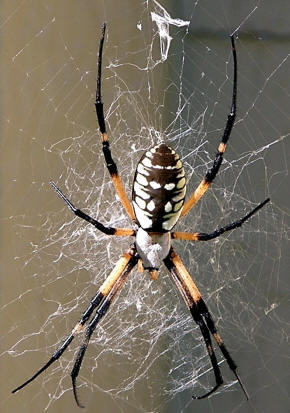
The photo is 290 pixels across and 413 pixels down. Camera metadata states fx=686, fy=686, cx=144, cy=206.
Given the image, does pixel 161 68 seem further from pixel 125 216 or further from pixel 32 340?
pixel 32 340

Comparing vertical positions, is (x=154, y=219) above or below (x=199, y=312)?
above

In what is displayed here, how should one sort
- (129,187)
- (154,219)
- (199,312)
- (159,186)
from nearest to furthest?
(159,186) < (154,219) < (199,312) < (129,187)

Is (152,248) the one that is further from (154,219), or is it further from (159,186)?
(159,186)

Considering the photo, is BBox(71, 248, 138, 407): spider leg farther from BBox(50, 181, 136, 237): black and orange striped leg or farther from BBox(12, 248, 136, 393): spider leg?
BBox(50, 181, 136, 237): black and orange striped leg

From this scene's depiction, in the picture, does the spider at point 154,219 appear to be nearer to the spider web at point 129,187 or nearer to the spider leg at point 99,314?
the spider leg at point 99,314

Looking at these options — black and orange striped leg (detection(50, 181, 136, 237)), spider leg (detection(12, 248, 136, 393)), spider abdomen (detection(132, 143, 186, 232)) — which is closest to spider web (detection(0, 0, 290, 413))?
spider leg (detection(12, 248, 136, 393))

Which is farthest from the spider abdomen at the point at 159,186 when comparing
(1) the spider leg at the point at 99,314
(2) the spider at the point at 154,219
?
(1) the spider leg at the point at 99,314

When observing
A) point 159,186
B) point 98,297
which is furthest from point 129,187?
point 159,186
